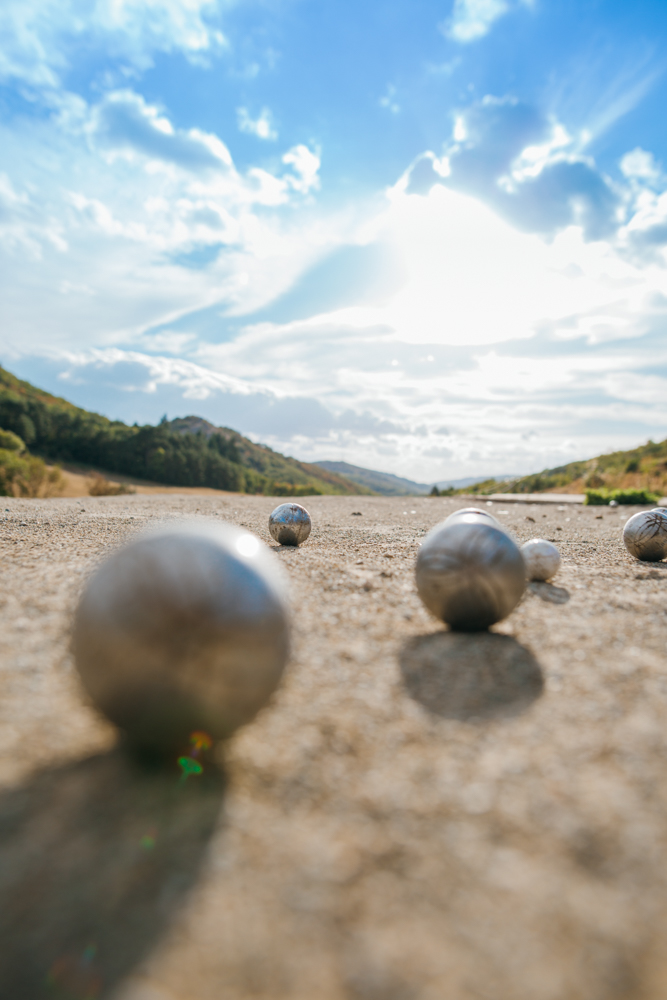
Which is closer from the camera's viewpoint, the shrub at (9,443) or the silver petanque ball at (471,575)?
the silver petanque ball at (471,575)

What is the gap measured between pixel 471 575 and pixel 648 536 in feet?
24.7

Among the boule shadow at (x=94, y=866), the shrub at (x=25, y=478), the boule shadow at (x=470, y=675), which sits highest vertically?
the shrub at (x=25, y=478)

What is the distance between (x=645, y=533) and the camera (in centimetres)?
1125

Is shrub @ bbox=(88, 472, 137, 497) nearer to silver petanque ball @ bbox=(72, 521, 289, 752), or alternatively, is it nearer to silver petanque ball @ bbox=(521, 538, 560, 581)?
silver petanque ball @ bbox=(521, 538, 560, 581)

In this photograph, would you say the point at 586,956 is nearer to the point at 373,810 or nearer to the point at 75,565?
the point at 373,810

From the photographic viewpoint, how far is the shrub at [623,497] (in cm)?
3059

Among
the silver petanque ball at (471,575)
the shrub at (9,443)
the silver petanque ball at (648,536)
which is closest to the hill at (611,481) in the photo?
the silver petanque ball at (648,536)

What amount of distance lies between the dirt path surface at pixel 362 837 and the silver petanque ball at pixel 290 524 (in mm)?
6353

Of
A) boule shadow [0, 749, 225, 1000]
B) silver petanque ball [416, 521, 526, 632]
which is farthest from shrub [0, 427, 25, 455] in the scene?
boule shadow [0, 749, 225, 1000]

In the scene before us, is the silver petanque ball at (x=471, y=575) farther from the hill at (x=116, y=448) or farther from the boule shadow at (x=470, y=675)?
the hill at (x=116, y=448)

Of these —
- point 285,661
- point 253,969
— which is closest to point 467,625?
point 285,661

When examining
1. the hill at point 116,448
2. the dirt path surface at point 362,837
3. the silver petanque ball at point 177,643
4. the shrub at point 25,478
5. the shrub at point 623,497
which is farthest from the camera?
the hill at point 116,448

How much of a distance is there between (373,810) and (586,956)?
1.26 meters

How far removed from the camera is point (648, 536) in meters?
11.2
